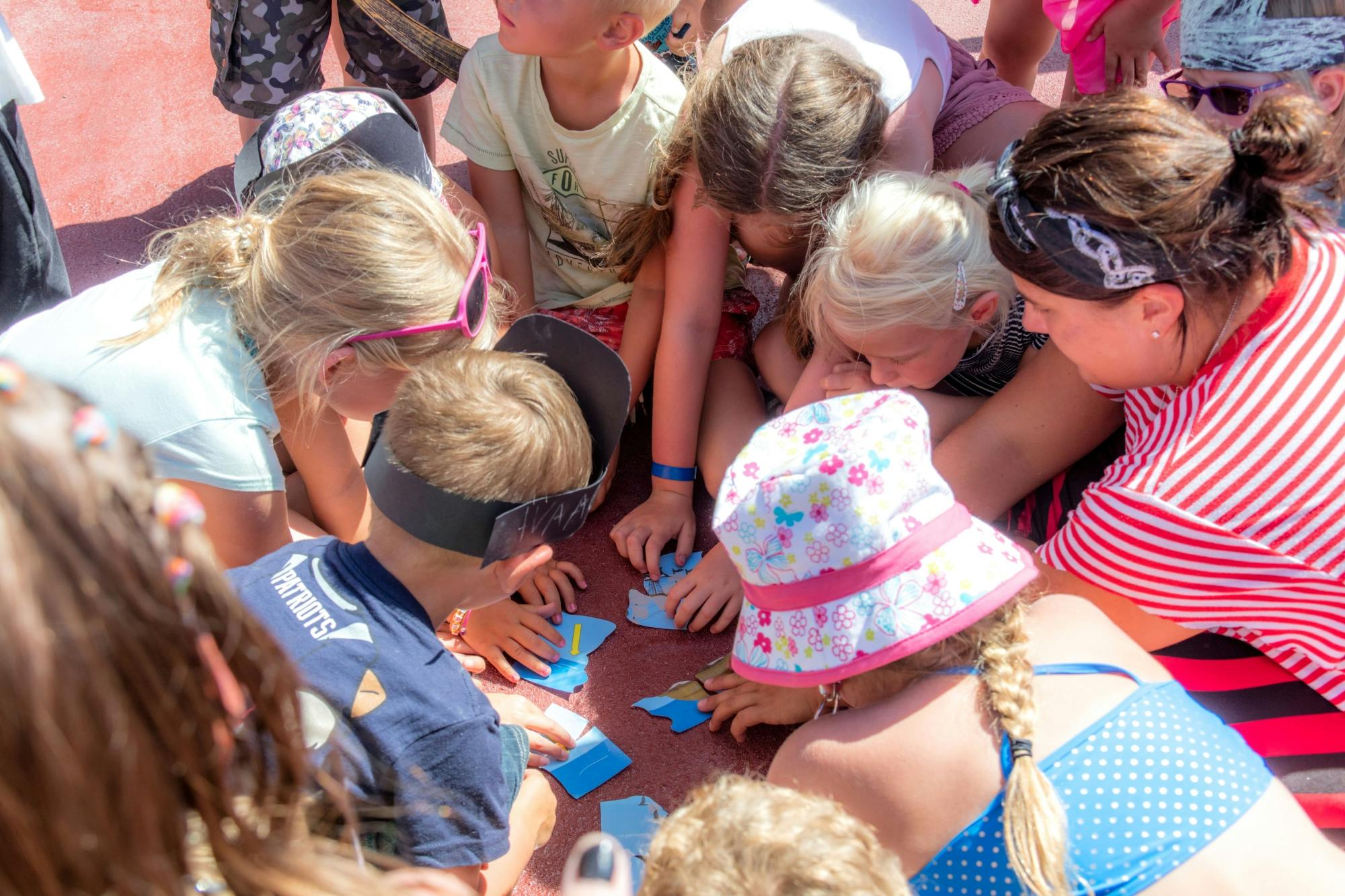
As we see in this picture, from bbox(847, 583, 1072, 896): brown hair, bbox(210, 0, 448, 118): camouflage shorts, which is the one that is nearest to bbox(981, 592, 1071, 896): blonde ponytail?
bbox(847, 583, 1072, 896): brown hair

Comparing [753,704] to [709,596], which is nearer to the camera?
[753,704]

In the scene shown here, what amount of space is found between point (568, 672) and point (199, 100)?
10.1 feet

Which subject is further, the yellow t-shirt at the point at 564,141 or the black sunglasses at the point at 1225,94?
the yellow t-shirt at the point at 564,141

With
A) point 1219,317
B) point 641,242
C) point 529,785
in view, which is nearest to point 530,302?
point 641,242

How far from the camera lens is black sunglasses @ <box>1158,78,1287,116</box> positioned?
2066mm

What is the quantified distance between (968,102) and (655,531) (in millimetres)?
1385

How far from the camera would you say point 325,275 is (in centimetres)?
177

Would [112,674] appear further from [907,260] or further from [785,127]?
[785,127]

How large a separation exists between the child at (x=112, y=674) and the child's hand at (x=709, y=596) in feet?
4.95

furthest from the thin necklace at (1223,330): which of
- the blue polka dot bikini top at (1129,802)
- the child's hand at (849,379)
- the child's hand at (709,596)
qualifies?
the child's hand at (709,596)

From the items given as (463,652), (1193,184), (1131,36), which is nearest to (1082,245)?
(1193,184)

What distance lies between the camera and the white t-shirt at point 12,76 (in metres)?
2.32

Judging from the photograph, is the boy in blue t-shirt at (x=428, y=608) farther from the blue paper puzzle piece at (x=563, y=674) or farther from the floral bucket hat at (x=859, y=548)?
the blue paper puzzle piece at (x=563, y=674)

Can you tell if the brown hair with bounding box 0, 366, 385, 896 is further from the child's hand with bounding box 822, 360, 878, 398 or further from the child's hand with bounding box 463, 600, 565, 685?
the child's hand with bounding box 822, 360, 878, 398
